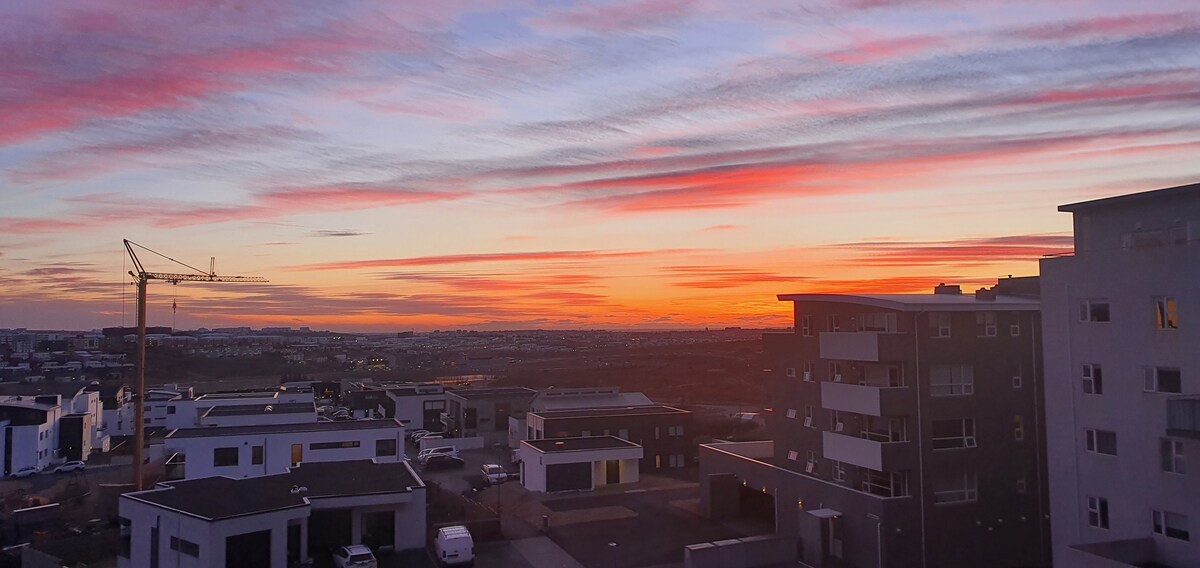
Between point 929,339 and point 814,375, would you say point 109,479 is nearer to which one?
point 814,375

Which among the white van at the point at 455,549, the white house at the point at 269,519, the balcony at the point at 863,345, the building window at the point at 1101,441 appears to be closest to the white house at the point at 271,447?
the white house at the point at 269,519

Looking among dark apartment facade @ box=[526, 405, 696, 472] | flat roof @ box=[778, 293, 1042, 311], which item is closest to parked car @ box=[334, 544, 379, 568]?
flat roof @ box=[778, 293, 1042, 311]

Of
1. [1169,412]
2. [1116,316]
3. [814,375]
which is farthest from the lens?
[814,375]

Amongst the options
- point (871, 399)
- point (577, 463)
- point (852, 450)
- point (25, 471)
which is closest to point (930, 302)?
point (871, 399)

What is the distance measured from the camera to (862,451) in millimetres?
25656

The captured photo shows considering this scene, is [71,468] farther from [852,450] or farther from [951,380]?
[951,380]

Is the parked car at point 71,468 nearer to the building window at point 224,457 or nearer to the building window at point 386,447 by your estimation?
the building window at point 224,457

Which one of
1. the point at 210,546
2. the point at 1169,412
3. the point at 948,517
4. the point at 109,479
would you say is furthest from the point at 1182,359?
the point at 109,479

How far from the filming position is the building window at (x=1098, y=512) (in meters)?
19.6

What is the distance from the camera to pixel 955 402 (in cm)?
2558

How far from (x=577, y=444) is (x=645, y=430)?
18.4 ft

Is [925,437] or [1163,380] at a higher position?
[1163,380]

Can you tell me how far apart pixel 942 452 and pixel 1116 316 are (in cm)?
786

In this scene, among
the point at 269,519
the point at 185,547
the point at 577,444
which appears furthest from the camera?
the point at 577,444
